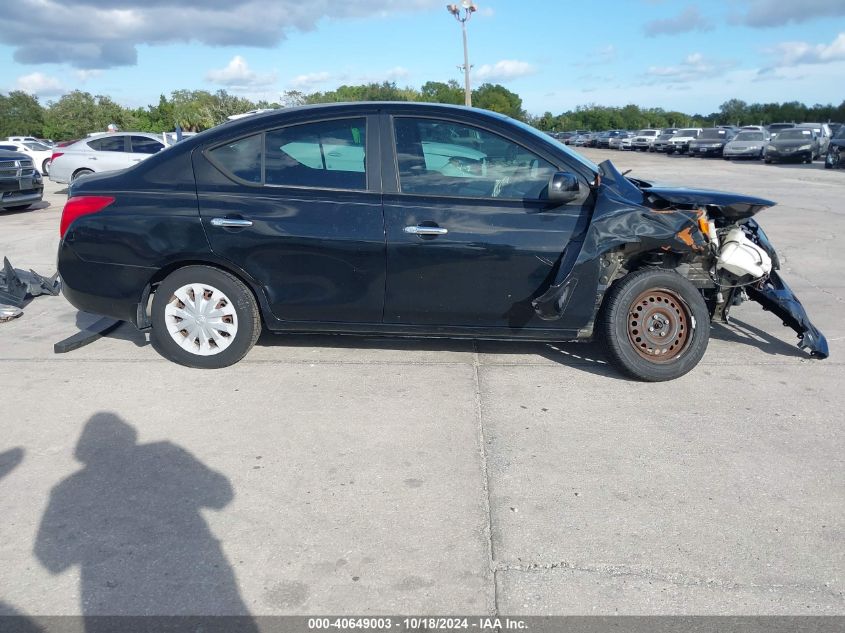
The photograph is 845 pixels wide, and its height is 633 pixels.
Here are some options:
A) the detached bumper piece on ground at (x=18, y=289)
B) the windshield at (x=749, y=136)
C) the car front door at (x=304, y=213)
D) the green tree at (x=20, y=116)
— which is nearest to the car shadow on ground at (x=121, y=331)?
the detached bumper piece on ground at (x=18, y=289)

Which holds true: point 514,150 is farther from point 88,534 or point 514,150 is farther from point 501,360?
point 88,534

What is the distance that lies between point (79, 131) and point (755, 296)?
6298 centimetres

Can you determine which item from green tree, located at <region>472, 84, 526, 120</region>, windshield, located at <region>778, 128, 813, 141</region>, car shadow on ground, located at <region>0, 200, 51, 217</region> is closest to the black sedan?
car shadow on ground, located at <region>0, 200, 51, 217</region>

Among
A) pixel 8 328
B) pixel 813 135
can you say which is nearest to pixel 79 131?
pixel 813 135

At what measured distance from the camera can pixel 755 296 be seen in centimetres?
537

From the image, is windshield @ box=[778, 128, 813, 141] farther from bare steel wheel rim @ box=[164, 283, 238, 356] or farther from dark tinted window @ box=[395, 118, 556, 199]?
bare steel wheel rim @ box=[164, 283, 238, 356]

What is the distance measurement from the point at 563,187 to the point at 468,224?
0.66 meters

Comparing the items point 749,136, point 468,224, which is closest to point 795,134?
point 749,136

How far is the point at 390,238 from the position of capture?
470cm

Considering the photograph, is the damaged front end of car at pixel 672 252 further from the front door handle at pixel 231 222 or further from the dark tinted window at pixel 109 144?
the dark tinted window at pixel 109 144

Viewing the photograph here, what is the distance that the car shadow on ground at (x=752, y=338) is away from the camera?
5559 mm

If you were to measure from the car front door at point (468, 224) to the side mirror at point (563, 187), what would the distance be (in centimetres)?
10

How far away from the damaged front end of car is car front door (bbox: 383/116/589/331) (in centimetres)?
15

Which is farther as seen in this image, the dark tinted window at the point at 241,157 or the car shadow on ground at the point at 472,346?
the car shadow on ground at the point at 472,346
